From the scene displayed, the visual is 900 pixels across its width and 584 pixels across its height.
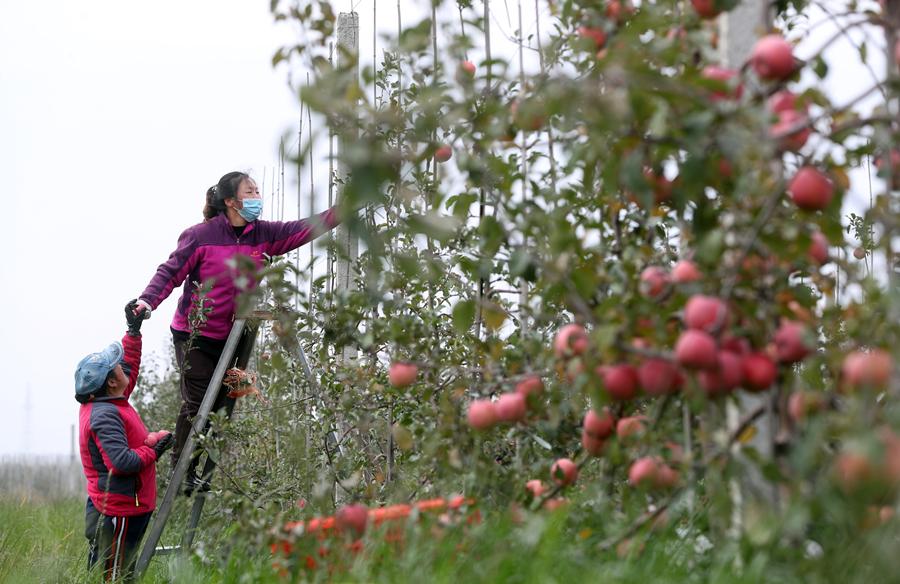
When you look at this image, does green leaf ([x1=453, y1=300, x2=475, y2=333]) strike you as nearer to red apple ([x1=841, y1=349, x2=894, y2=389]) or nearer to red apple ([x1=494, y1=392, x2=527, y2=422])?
red apple ([x1=494, y1=392, x2=527, y2=422])

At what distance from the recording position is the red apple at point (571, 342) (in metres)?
1.51

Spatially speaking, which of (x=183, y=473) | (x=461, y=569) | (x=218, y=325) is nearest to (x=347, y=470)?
(x=183, y=473)

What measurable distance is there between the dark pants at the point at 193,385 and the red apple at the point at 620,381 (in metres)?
2.84

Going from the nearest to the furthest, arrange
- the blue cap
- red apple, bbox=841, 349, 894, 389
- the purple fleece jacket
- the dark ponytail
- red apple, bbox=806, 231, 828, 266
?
1. red apple, bbox=841, 349, 894, 389
2. red apple, bbox=806, 231, 828, 266
3. the blue cap
4. the purple fleece jacket
5. the dark ponytail

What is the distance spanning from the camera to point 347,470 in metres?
3.12

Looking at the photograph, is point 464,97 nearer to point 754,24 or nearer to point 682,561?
point 754,24

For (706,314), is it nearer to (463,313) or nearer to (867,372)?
(867,372)

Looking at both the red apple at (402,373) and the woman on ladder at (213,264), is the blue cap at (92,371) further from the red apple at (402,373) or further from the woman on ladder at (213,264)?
the red apple at (402,373)

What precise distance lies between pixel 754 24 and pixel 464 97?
1.65 feet

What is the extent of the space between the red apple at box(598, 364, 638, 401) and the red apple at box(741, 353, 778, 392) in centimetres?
15

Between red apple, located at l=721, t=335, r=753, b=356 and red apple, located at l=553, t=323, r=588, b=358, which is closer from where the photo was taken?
red apple, located at l=721, t=335, r=753, b=356

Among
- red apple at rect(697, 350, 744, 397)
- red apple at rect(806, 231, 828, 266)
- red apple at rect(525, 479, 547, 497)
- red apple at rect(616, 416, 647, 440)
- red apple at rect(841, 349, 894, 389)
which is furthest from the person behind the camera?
red apple at rect(525, 479, 547, 497)

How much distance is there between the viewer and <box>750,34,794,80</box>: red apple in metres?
1.33

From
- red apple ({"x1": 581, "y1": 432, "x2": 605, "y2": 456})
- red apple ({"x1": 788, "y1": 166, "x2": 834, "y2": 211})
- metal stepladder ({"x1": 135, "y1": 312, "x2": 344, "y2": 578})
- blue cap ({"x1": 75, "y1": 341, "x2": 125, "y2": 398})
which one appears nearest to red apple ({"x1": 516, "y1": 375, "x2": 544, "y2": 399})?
red apple ({"x1": 581, "y1": 432, "x2": 605, "y2": 456})
